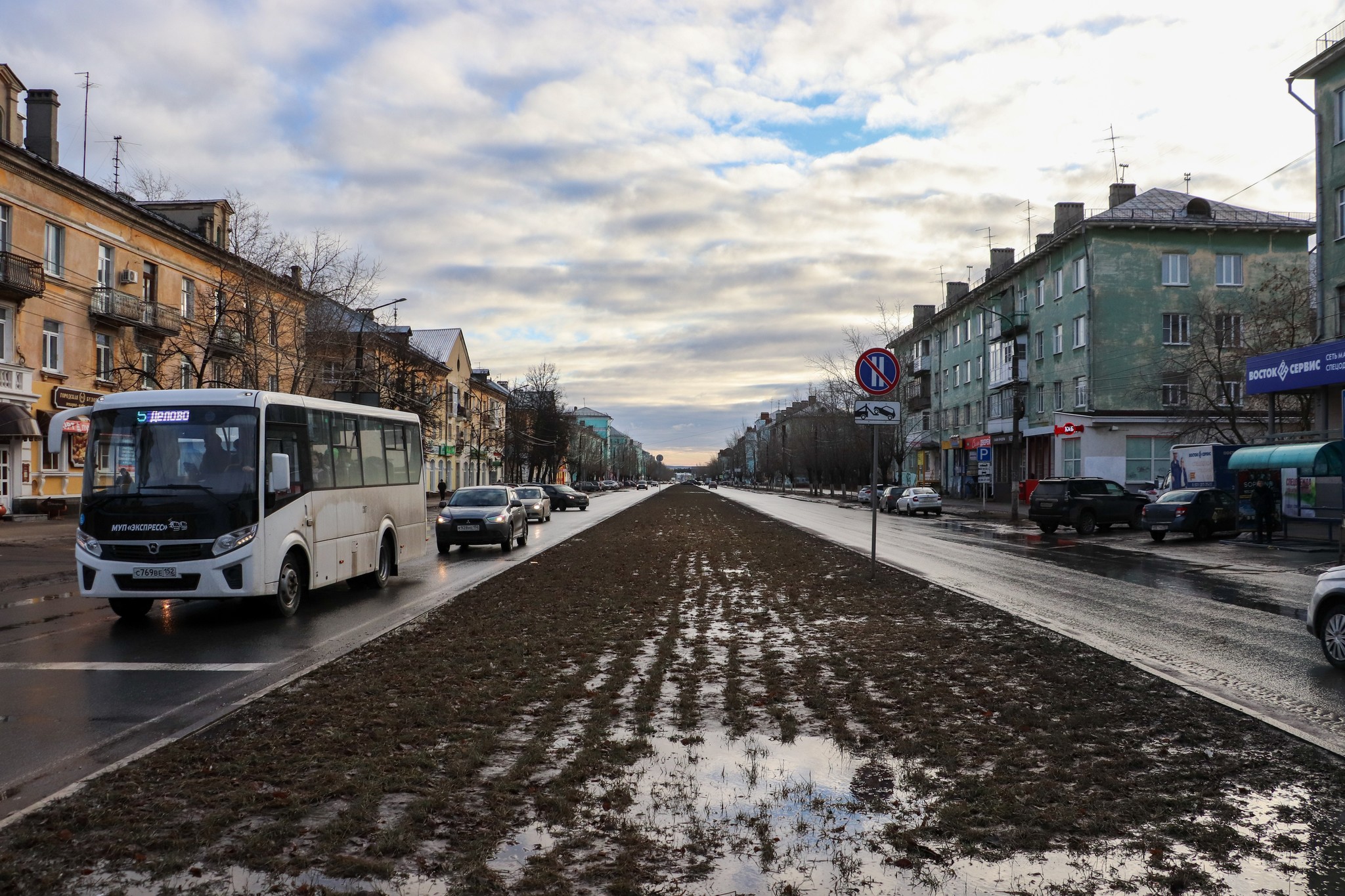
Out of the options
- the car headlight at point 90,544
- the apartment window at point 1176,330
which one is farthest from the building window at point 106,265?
the apartment window at point 1176,330

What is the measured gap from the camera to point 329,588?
1627 centimetres

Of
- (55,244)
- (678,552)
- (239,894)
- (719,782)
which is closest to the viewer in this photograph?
(239,894)

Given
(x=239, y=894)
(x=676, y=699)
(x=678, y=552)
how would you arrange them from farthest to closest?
(x=678, y=552)
(x=676, y=699)
(x=239, y=894)

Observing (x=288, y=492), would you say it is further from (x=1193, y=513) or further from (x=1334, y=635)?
(x=1193, y=513)

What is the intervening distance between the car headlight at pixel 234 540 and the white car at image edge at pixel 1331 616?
423 inches

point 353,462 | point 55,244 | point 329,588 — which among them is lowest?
point 329,588

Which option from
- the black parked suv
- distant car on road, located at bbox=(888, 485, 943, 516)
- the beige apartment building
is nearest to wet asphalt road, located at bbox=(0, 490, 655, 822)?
the beige apartment building

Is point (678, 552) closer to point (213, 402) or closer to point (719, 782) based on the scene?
point (213, 402)

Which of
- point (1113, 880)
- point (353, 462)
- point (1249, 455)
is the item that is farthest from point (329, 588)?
point (1249, 455)

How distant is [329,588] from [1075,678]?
1197 centimetres

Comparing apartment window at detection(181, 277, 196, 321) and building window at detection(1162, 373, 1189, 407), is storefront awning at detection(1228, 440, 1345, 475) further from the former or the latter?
apartment window at detection(181, 277, 196, 321)

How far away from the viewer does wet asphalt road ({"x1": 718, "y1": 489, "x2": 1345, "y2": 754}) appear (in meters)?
7.91

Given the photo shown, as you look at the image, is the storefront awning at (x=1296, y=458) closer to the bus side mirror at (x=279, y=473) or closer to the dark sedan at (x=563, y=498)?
the bus side mirror at (x=279, y=473)

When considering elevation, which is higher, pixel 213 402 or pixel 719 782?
pixel 213 402
